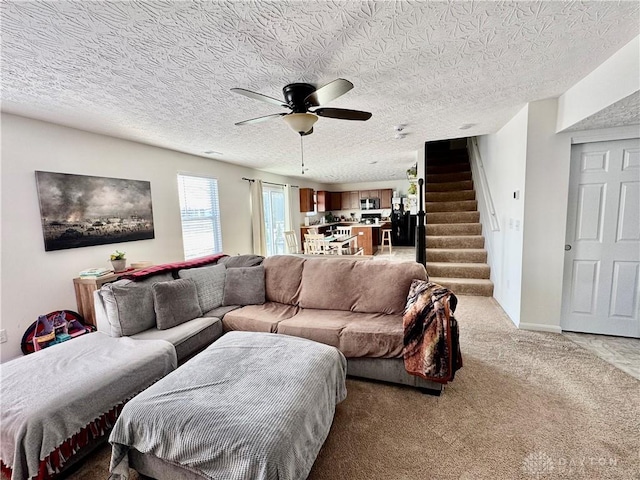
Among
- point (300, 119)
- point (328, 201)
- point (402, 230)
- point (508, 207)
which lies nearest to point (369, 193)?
point (328, 201)

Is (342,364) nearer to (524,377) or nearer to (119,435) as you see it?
(119,435)

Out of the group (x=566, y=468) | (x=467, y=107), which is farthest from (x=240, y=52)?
(x=566, y=468)

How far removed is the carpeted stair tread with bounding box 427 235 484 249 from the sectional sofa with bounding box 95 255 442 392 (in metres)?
2.40

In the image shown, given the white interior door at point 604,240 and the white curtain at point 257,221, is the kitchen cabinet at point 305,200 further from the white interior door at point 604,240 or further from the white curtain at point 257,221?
the white interior door at point 604,240

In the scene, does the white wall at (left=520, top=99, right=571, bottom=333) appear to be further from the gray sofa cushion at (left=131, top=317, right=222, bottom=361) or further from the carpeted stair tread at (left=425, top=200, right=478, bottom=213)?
the gray sofa cushion at (left=131, top=317, right=222, bottom=361)

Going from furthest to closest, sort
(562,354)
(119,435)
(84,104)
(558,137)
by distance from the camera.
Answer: (558,137) < (562,354) < (84,104) < (119,435)

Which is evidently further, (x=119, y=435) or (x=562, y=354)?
(x=562, y=354)

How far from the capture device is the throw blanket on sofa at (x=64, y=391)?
1249 millimetres

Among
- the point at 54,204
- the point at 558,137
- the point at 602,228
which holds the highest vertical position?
the point at 558,137

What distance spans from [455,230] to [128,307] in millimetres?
4766

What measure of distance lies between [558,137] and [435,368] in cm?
257

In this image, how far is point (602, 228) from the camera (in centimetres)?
265

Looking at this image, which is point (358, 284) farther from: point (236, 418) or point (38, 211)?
point (38, 211)

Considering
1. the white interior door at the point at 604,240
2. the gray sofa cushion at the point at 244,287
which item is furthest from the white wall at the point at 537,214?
the gray sofa cushion at the point at 244,287
